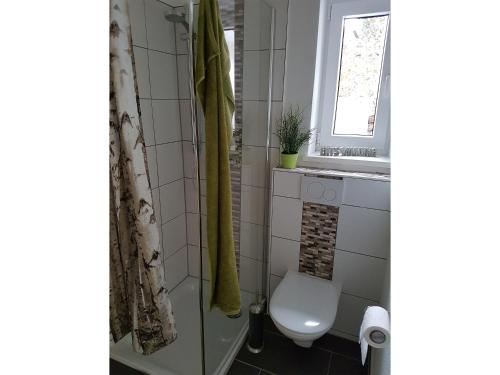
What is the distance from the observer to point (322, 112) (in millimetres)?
1861

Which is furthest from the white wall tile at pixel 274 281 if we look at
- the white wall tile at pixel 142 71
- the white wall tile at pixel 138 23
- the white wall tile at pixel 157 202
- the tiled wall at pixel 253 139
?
the white wall tile at pixel 138 23

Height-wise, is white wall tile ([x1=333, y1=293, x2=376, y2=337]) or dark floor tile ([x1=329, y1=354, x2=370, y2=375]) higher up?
white wall tile ([x1=333, y1=293, x2=376, y2=337])

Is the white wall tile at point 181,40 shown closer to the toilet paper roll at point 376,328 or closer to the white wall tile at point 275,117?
the white wall tile at point 275,117

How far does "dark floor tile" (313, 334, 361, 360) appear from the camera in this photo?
5.61 ft

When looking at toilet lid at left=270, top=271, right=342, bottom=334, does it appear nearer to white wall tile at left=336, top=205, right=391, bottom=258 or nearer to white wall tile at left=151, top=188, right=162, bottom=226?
white wall tile at left=336, top=205, right=391, bottom=258

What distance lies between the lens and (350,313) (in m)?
1.75

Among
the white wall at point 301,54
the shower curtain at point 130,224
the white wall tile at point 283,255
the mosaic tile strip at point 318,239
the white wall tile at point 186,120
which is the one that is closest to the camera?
the shower curtain at point 130,224

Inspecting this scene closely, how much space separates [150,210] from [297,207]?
3.13ft

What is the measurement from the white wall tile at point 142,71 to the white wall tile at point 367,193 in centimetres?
127

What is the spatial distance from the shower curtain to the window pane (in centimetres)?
137

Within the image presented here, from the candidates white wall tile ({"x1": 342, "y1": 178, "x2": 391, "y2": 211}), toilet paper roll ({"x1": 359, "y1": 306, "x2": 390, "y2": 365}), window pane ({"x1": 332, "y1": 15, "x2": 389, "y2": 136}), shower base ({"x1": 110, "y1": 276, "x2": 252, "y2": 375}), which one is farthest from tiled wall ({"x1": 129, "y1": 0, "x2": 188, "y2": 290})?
toilet paper roll ({"x1": 359, "y1": 306, "x2": 390, "y2": 365})

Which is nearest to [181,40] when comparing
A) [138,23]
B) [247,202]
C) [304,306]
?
[138,23]

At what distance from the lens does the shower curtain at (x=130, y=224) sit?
95 cm
